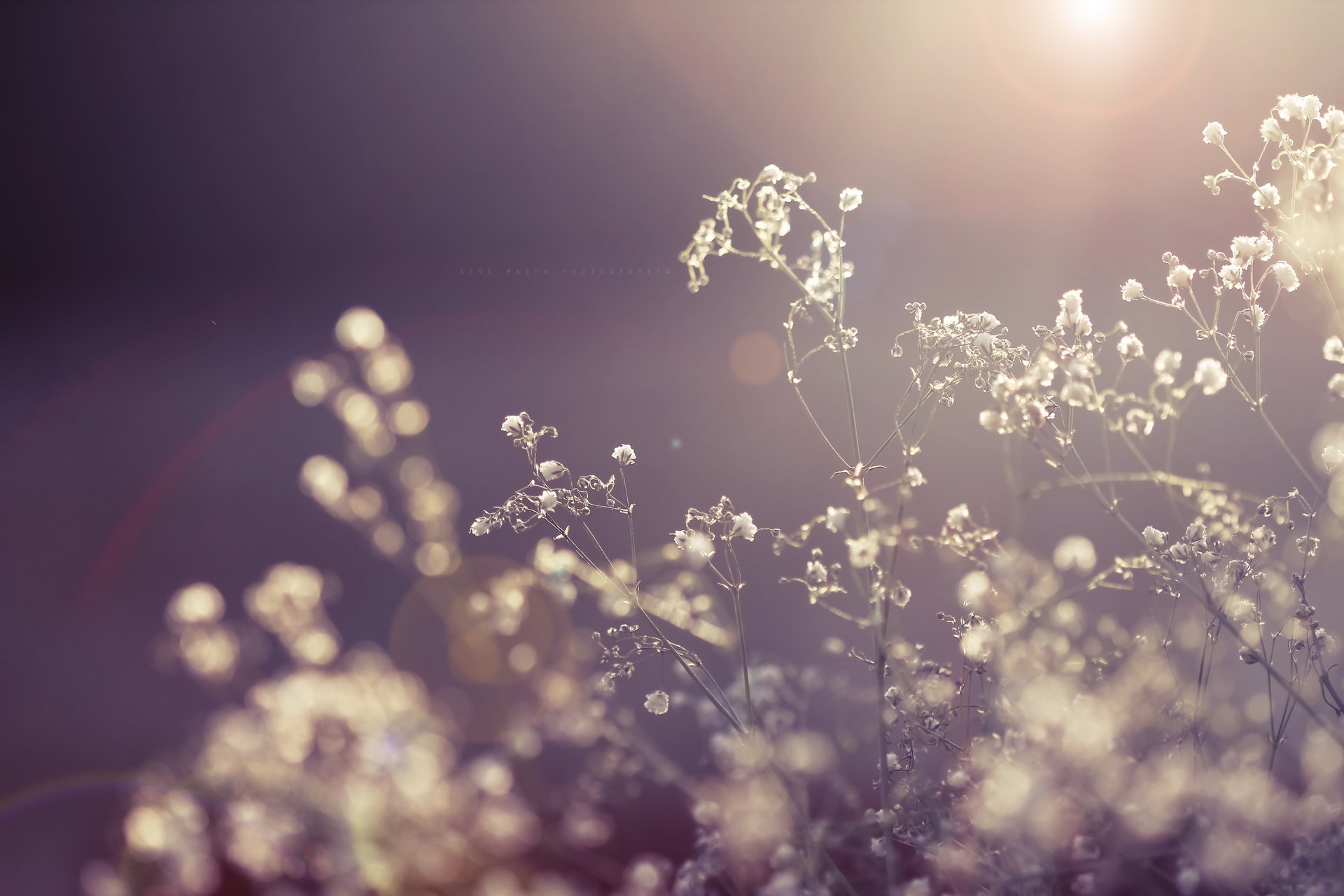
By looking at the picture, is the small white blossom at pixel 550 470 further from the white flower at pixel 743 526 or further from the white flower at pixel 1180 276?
the white flower at pixel 1180 276

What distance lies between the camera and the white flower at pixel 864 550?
109cm

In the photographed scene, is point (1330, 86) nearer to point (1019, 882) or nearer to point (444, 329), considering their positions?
point (1019, 882)

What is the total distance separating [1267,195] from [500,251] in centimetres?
256

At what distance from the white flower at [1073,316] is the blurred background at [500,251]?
5.13 ft

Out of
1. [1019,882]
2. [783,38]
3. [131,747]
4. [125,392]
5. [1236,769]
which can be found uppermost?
[783,38]

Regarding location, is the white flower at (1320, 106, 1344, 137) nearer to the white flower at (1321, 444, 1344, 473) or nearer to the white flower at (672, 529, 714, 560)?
the white flower at (1321, 444, 1344, 473)

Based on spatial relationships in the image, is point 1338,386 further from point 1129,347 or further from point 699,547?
point 699,547

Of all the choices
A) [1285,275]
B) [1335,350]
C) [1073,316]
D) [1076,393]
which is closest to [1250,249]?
[1285,275]

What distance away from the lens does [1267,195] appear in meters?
1.30

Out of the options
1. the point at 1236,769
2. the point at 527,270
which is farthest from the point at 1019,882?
the point at 527,270

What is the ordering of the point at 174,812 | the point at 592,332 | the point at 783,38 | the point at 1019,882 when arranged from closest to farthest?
the point at 1019,882 < the point at 174,812 < the point at 783,38 < the point at 592,332

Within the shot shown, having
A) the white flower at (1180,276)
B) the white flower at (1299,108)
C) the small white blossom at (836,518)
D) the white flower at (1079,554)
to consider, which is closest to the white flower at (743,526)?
the small white blossom at (836,518)

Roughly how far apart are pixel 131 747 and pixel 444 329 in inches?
80.7

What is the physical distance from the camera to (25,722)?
120 inches
